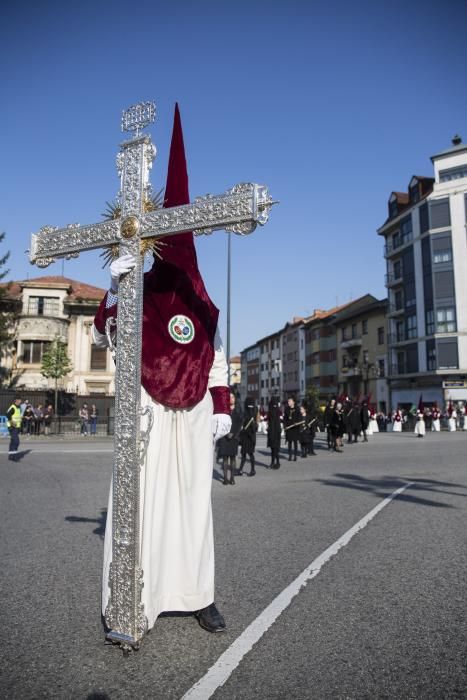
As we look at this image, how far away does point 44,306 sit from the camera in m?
41.0

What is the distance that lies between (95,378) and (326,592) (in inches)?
1526

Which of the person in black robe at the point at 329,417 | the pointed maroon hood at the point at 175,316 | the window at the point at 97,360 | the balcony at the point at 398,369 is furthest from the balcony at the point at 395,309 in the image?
the pointed maroon hood at the point at 175,316

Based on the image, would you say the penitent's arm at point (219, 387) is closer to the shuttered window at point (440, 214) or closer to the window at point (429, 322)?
the window at point (429, 322)

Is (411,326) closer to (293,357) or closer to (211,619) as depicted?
(293,357)

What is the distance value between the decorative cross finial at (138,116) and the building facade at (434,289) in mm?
43009

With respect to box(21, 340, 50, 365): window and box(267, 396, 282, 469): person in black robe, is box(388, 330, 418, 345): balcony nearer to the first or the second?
box(21, 340, 50, 365): window

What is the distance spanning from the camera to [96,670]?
8.66 feet

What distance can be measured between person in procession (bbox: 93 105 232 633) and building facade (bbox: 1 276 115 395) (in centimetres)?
3723

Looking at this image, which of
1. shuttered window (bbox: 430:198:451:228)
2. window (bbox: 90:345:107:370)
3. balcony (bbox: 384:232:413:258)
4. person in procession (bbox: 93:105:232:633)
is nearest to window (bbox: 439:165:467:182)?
shuttered window (bbox: 430:198:451:228)

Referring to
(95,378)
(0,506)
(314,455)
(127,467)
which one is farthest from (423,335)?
(127,467)

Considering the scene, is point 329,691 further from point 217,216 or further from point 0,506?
point 0,506

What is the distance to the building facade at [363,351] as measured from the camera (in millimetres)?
51941

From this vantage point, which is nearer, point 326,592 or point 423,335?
point 326,592

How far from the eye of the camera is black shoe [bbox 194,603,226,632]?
10.3ft
